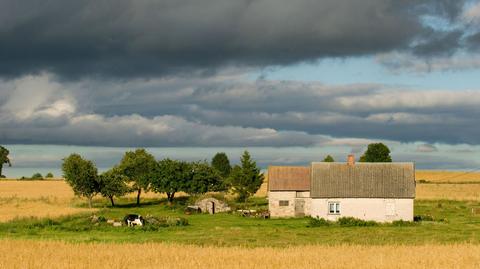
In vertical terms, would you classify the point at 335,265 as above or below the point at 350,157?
below

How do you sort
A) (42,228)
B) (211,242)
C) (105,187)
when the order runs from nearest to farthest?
(211,242)
(42,228)
(105,187)

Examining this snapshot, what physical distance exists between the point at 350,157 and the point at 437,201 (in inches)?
1367

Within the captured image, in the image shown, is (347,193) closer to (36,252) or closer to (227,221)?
(227,221)

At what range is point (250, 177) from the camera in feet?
308

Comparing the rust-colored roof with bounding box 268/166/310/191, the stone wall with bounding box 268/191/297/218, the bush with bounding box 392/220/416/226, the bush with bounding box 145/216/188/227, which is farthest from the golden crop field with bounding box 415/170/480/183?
the bush with bounding box 145/216/188/227

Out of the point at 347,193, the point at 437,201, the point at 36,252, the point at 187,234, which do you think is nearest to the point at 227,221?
the point at 347,193

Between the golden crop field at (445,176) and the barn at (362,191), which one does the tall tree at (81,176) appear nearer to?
the barn at (362,191)

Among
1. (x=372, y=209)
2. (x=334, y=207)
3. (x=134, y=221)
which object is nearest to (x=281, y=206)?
(x=334, y=207)

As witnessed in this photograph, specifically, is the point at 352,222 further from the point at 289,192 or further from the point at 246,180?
the point at 246,180

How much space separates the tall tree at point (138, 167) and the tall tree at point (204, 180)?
19.4ft

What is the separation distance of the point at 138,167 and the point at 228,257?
7460 cm

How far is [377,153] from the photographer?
160 m

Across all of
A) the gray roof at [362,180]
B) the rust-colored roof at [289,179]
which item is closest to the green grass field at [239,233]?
the gray roof at [362,180]

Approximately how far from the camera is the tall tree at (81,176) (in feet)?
296
